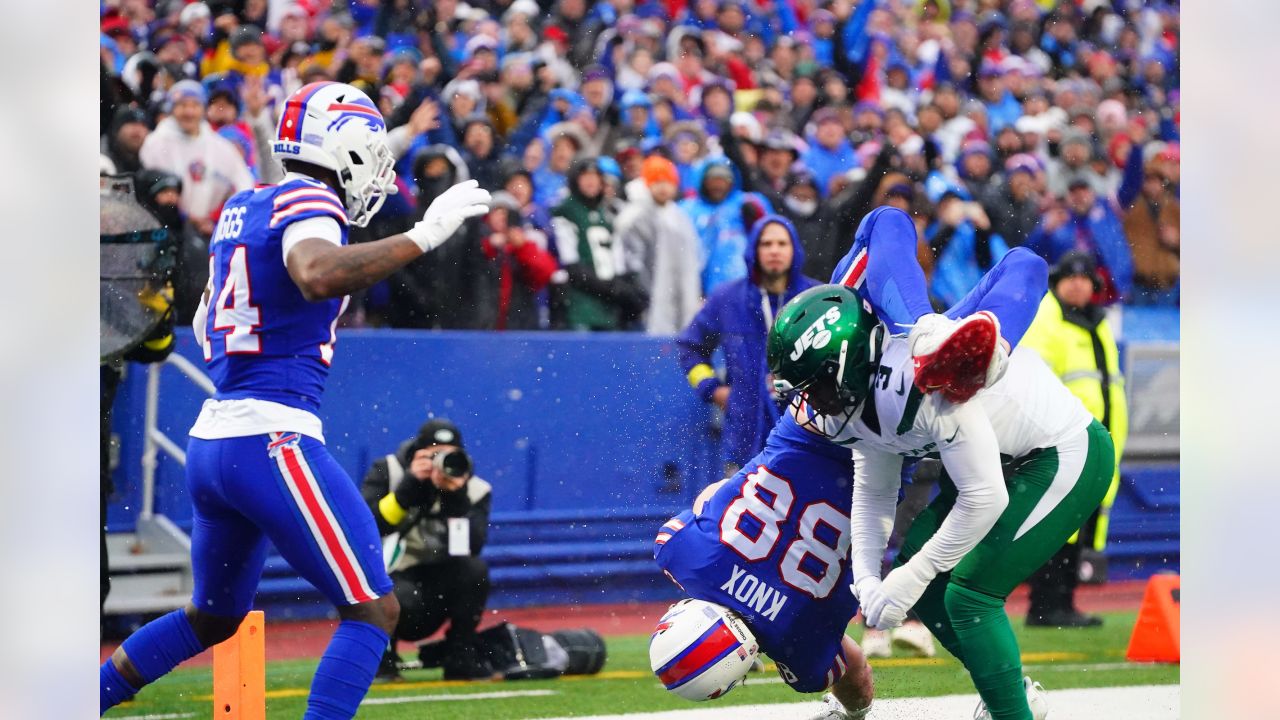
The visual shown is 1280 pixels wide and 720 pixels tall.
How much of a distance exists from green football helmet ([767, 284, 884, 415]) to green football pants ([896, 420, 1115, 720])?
1.51ft

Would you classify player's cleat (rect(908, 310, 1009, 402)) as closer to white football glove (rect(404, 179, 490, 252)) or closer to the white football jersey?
the white football jersey

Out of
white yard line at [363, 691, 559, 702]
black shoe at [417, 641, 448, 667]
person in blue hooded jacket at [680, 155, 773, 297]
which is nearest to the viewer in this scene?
white yard line at [363, 691, 559, 702]

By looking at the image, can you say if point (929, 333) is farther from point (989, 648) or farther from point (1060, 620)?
point (1060, 620)

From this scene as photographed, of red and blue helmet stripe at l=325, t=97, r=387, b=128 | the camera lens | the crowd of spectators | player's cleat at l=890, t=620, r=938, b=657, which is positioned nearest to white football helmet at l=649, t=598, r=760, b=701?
red and blue helmet stripe at l=325, t=97, r=387, b=128

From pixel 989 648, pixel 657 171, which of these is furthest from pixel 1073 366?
pixel 989 648

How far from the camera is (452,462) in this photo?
5781mm

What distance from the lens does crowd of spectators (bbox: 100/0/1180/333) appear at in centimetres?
710

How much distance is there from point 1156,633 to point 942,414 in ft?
10.9

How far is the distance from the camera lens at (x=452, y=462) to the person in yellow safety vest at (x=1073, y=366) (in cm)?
279

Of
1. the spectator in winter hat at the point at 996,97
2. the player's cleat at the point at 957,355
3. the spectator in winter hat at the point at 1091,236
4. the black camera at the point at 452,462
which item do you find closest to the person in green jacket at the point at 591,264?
the black camera at the point at 452,462

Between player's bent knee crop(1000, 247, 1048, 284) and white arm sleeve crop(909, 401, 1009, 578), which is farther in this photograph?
player's bent knee crop(1000, 247, 1048, 284)

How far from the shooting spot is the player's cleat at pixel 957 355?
343cm
